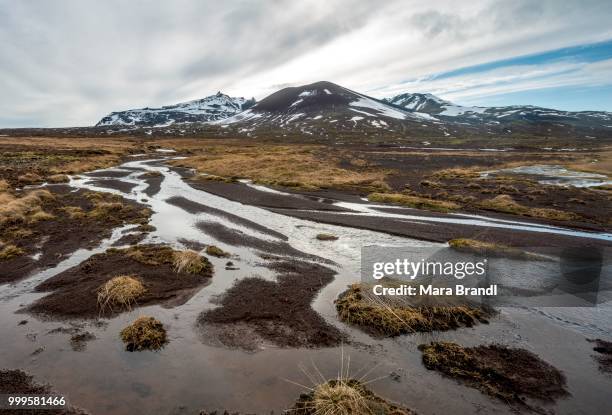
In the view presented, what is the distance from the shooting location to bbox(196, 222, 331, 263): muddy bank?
24298 mm

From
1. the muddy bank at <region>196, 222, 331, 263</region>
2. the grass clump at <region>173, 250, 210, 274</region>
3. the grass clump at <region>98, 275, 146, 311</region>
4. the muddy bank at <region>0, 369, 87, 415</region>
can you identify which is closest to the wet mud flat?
the muddy bank at <region>196, 222, 331, 263</region>

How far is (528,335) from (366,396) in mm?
8352

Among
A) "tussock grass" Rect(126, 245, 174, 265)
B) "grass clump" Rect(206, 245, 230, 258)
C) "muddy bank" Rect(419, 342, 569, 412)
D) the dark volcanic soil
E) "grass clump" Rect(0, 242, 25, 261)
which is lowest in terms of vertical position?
the dark volcanic soil

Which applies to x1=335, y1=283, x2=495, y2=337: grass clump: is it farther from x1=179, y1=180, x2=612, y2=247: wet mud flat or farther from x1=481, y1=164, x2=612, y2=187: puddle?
x1=481, y1=164, x2=612, y2=187: puddle

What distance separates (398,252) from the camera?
24297 mm

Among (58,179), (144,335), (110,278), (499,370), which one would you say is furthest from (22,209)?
(499,370)

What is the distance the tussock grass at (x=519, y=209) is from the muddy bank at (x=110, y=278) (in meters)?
33.4

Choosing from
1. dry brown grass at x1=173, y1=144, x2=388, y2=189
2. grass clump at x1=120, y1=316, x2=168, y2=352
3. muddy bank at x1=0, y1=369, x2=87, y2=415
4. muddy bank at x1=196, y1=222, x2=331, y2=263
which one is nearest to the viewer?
muddy bank at x1=0, y1=369, x2=87, y2=415

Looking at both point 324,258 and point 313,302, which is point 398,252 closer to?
point 324,258

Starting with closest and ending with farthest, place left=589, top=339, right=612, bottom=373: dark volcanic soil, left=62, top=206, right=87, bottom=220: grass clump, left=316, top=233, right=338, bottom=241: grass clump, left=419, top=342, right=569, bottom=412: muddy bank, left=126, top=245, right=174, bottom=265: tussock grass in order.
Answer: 1. left=419, top=342, right=569, bottom=412: muddy bank
2. left=589, top=339, right=612, bottom=373: dark volcanic soil
3. left=126, top=245, right=174, bottom=265: tussock grass
4. left=316, top=233, right=338, bottom=241: grass clump
5. left=62, top=206, right=87, bottom=220: grass clump

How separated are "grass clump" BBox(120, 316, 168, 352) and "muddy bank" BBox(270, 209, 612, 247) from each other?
20.0m

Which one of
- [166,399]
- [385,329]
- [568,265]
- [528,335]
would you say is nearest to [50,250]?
[166,399]

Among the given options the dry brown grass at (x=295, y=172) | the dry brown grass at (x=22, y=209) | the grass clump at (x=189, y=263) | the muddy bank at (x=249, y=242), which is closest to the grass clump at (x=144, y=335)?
the grass clump at (x=189, y=263)

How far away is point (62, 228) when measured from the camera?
29219 millimetres
